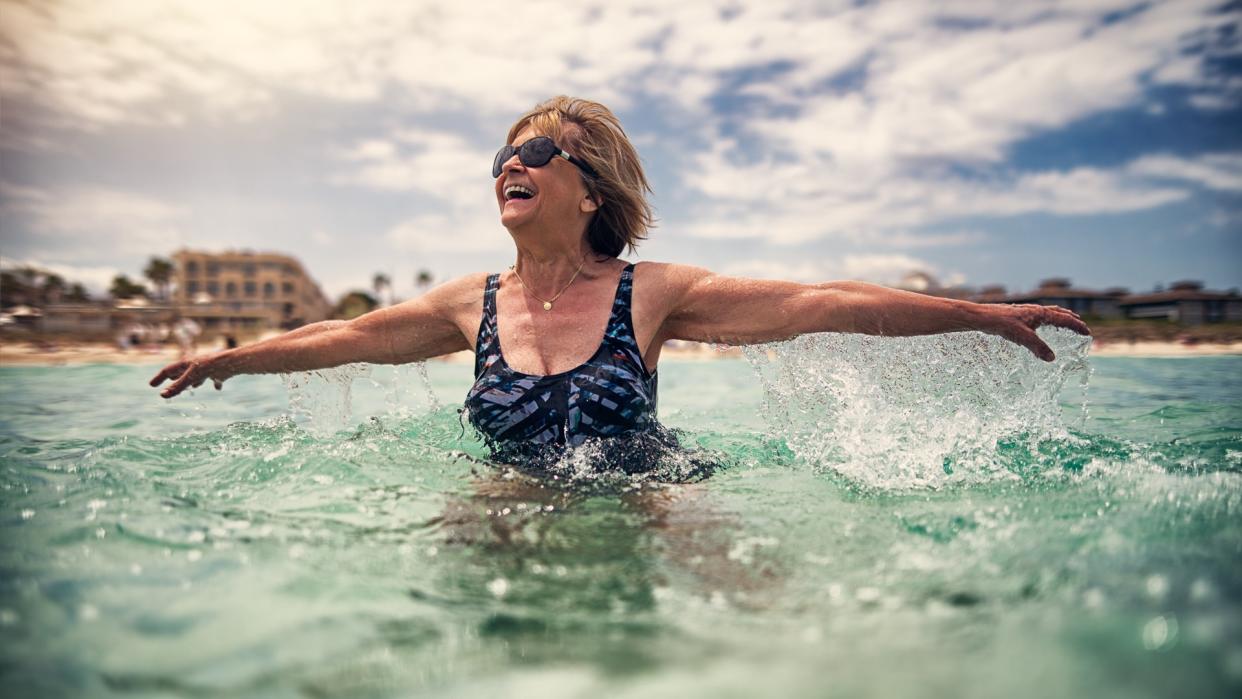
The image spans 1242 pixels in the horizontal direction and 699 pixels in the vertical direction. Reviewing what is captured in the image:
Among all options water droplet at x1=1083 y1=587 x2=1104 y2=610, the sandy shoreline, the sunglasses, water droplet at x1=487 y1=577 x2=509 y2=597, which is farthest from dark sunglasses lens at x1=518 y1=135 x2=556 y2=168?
the sandy shoreline

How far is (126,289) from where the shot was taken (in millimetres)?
75938

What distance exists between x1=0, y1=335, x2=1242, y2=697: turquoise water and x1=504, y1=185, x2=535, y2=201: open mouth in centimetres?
117

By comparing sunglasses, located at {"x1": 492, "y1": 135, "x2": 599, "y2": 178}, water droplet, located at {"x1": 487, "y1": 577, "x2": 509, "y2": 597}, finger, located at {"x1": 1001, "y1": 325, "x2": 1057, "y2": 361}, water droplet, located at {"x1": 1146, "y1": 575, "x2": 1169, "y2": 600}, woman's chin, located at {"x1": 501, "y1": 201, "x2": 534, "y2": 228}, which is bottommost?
water droplet, located at {"x1": 487, "y1": 577, "x2": 509, "y2": 597}

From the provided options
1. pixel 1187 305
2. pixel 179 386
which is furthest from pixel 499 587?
pixel 1187 305

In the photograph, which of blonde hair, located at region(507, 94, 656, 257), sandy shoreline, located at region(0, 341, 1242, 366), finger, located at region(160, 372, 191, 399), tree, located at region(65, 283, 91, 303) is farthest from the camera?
tree, located at region(65, 283, 91, 303)

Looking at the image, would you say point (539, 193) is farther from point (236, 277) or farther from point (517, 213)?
point (236, 277)

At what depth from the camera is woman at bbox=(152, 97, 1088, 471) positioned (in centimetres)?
282

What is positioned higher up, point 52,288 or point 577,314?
point 52,288

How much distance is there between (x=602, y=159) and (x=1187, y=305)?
163 feet

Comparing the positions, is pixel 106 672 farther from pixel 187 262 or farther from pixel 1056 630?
pixel 187 262

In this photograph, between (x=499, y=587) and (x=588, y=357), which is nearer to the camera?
(x=499, y=587)

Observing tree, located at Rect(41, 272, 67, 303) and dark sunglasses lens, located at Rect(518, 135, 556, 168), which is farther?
tree, located at Rect(41, 272, 67, 303)

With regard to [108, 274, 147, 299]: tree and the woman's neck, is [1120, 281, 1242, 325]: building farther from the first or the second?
[108, 274, 147, 299]: tree

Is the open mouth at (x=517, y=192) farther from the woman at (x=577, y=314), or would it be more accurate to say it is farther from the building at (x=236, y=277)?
the building at (x=236, y=277)
